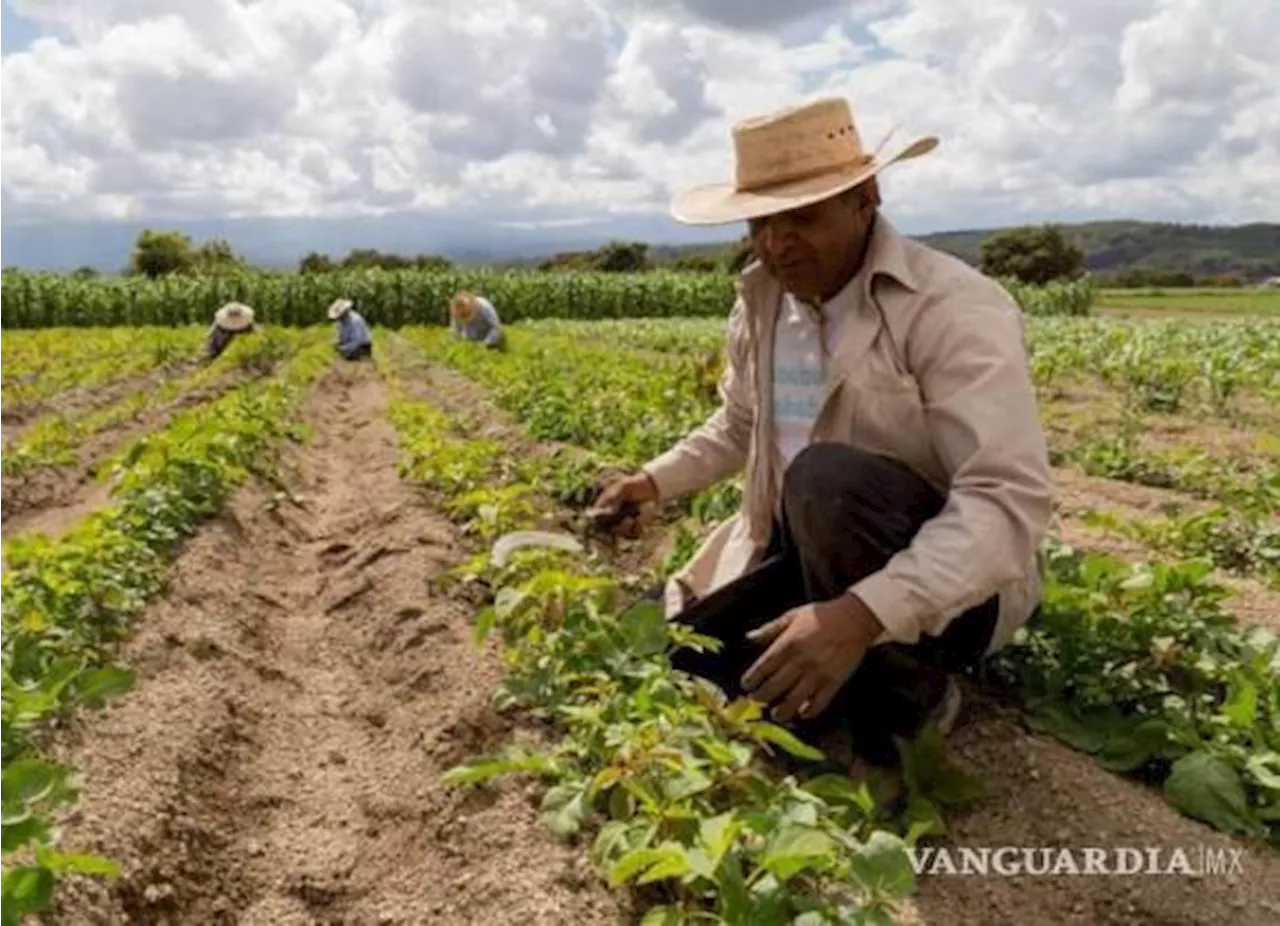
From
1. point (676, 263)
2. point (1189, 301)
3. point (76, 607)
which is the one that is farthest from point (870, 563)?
point (676, 263)

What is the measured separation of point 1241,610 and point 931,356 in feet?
6.56

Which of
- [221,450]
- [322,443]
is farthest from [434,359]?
[221,450]

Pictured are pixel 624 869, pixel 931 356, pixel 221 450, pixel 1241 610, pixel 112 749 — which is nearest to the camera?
pixel 624 869

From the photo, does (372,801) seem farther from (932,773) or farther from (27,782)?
(932,773)

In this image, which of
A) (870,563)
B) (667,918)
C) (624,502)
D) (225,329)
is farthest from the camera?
(225,329)

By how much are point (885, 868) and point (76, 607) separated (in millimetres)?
2902

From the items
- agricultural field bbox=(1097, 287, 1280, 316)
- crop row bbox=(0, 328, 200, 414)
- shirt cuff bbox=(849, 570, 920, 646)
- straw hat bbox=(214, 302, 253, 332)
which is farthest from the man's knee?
agricultural field bbox=(1097, 287, 1280, 316)

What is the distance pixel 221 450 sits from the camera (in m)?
6.85

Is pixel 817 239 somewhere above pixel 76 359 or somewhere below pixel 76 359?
above

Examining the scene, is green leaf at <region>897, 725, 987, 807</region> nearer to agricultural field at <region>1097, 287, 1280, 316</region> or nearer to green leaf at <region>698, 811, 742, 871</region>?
green leaf at <region>698, 811, 742, 871</region>

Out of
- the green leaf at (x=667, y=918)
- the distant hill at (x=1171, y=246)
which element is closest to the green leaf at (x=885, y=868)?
the green leaf at (x=667, y=918)

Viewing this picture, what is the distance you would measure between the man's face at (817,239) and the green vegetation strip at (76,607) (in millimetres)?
1771

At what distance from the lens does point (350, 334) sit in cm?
2059

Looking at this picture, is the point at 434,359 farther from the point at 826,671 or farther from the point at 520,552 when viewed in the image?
the point at 826,671
